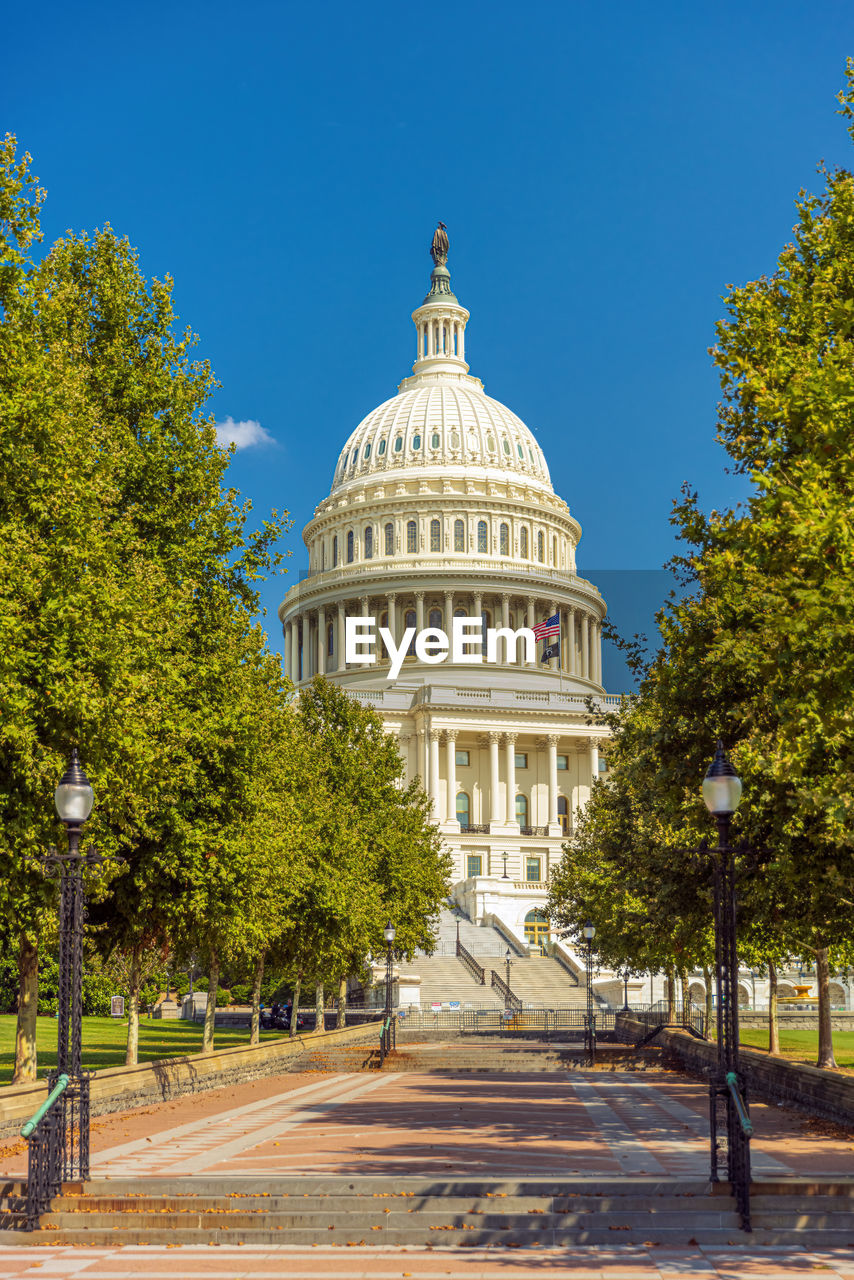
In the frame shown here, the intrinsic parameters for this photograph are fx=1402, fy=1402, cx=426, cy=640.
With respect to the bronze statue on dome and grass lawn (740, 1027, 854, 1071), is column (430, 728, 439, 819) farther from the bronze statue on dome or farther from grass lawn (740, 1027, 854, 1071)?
the bronze statue on dome

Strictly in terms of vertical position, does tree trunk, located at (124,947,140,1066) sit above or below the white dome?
below

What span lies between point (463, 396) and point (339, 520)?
759 inches

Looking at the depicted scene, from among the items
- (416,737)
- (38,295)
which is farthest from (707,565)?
(416,737)

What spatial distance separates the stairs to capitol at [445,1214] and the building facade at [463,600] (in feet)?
286

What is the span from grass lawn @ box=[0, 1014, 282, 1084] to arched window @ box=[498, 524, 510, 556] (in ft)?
213

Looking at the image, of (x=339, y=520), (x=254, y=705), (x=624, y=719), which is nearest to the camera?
(x=254, y=705)

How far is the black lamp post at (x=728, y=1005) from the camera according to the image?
13.4m

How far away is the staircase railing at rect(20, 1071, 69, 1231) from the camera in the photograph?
45.0ft

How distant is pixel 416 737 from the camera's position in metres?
109

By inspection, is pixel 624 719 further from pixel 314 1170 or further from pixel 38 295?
pixel 314 1170

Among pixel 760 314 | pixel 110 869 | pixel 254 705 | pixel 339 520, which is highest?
pixel 339 520

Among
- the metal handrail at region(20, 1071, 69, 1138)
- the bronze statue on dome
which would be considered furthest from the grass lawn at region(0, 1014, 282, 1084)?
the bronze statue on dome

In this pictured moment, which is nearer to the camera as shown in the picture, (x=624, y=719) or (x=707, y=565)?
(x=707, y=565)

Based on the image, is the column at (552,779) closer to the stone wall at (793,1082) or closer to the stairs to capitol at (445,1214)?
the stone wall at (793,1082)
